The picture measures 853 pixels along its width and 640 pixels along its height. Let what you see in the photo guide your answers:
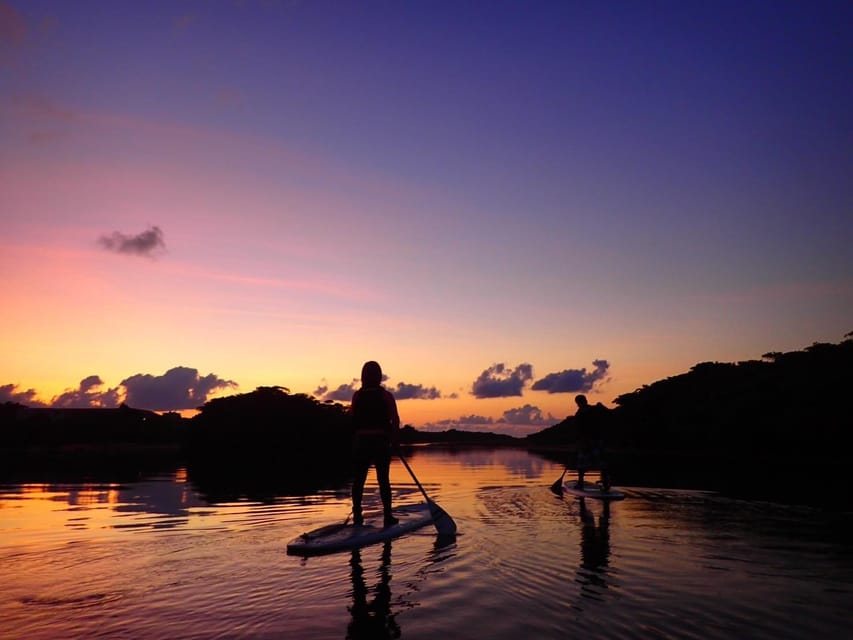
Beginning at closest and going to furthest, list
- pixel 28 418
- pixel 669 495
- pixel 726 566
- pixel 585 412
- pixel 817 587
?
pixel 817 587, pixel 726 566, pixel 669 495, pixel 585 412, pixel 28 418

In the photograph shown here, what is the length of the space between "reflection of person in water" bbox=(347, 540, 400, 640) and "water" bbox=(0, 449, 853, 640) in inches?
0.9

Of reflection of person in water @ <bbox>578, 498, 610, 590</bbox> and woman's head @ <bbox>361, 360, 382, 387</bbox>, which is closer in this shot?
reflection of person in water @ <bbox>578, 498, 610, 590</bbox>

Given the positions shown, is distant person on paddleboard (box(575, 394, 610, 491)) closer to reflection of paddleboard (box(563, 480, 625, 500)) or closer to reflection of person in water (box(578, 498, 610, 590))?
reflection of paddleboard (box(563, 480, 625, 500))

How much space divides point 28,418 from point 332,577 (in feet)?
417

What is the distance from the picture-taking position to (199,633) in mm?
5508

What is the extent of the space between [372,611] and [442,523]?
5.25 m

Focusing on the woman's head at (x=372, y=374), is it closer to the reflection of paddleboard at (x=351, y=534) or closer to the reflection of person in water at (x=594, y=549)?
the reflection of paddleboard at (x=351, y=534)

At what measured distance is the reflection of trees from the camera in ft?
24.1

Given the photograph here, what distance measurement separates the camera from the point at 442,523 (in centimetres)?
1136

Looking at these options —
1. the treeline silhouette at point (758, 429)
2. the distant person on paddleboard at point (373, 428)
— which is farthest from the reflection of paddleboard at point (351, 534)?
the treeline silhouette at point (758, 429)

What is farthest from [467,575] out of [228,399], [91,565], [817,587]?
[228,399]

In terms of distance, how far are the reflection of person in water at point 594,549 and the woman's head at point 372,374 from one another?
4.52 m

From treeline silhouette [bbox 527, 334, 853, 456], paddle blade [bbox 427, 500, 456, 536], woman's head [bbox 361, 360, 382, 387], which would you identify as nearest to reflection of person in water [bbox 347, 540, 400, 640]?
paddle blade [bbox 427, 500, 456, 536]

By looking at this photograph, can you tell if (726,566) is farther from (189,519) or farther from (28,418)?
(28,418)
